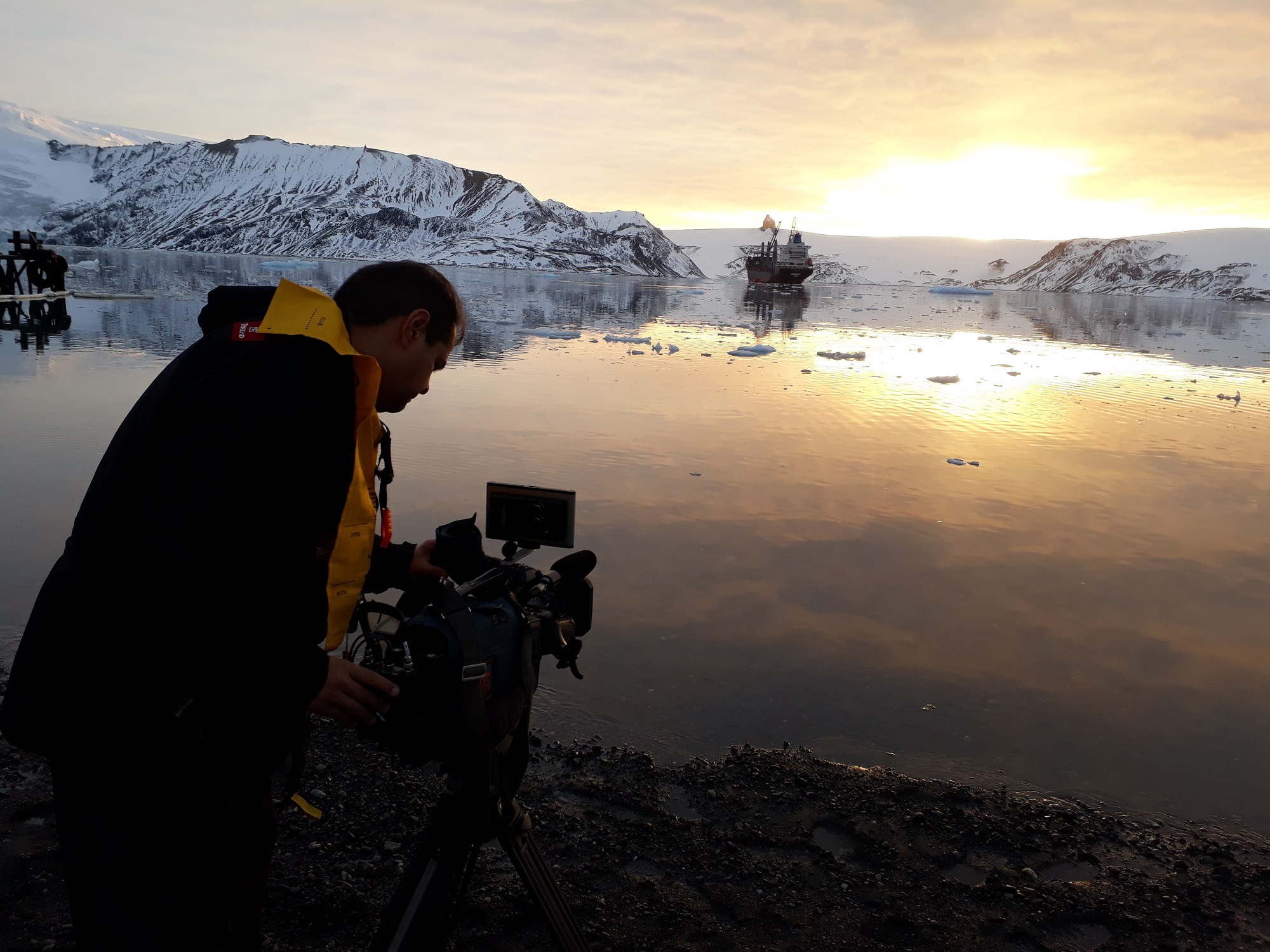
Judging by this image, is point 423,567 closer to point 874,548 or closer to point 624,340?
point 874,548

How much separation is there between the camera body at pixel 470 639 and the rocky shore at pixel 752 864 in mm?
1314

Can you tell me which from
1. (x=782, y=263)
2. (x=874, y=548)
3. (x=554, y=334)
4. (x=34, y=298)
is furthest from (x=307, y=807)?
(x=782, y=263)

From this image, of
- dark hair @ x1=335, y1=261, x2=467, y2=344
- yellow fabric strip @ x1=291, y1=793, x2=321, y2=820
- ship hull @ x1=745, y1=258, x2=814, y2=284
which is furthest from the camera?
ship hull @ x1=745, y1=258, x2=814, y2=284

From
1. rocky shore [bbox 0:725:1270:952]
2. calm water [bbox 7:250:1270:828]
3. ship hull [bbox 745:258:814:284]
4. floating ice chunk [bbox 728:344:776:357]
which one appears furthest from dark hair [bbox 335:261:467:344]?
ship hull [bbox 745:258:814:284]

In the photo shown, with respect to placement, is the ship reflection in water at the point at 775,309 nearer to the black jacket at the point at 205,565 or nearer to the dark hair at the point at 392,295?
the dark hair at the point at 392,295

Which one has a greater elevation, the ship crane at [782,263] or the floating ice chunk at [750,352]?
the ship crane at [782,263]

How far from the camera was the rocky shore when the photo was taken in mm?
2754

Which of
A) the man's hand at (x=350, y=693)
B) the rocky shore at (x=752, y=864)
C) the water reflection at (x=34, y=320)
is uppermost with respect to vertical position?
the water reflection at (x=34, y=320)

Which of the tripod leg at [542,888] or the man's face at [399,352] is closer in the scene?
the man's face at [399,352]

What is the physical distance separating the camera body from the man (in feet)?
0.33

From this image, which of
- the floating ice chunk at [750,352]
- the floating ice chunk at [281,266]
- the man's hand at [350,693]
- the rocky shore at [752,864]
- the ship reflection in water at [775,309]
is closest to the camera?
the man's hand at [350,693]

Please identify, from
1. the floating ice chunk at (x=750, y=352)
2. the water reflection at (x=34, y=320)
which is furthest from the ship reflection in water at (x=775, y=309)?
the water reflection at (x=34, y=320)

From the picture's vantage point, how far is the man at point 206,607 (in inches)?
61.1

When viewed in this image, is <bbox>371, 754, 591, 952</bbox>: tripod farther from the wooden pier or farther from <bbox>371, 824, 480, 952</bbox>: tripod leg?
the wooden pier
